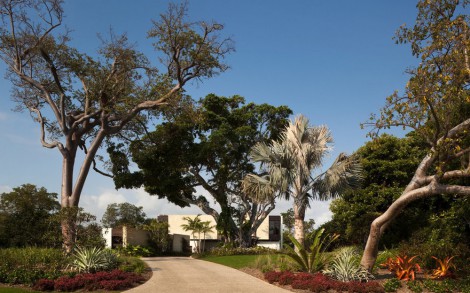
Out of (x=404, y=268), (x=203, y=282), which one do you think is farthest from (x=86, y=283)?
(x=404, y=268)

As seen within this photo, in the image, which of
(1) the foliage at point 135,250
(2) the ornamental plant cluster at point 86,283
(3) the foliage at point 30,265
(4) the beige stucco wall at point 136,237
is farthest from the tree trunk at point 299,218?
(4) the beige stucco wall at point 136,237

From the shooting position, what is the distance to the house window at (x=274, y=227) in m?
54.8

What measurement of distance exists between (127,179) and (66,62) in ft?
28.6

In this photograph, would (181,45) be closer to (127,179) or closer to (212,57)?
(212,57)

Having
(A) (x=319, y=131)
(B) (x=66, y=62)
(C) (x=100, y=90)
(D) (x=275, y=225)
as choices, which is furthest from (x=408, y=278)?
(D) (x=275, y=225)

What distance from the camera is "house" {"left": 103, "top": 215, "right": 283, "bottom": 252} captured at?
34.5 m

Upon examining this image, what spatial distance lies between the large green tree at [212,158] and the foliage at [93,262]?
13293mm

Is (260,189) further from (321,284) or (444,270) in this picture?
(444,270)

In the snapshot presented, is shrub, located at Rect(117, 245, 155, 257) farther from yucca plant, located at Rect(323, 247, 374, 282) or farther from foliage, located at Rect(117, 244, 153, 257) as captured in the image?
yucca plant, located at Rect(323, 247, 374, 282)

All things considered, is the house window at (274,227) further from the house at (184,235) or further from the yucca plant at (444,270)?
the yucca plant at (444,270)

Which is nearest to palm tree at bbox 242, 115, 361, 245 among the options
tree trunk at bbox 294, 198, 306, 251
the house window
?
tree trunk at bbox 294, 198, 306, 251

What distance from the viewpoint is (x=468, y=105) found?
53.3 feet

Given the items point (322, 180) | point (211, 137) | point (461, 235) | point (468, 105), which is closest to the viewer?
point (468, 105)

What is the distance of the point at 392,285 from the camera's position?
14.1m
